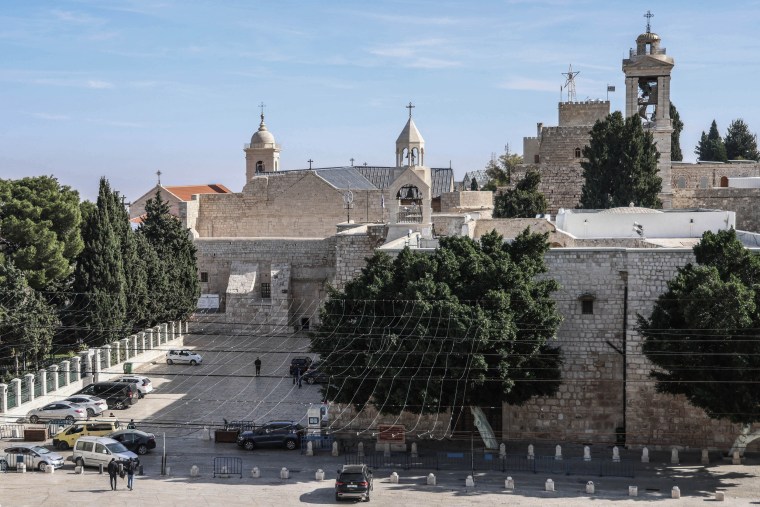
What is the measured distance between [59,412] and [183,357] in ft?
32.5

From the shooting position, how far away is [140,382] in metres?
40.2

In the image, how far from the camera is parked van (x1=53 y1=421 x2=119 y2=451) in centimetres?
3369

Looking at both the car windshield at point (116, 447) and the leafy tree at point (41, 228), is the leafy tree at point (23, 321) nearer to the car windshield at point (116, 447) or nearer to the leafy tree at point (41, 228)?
the leafy tree at point (41, 228)

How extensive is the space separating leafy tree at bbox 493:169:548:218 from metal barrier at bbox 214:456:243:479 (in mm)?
28412

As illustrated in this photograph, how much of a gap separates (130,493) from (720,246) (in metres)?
15.8

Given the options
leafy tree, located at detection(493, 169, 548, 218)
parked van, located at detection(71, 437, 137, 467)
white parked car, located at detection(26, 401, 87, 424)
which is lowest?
parked van, located at detection(71, 437, 137, 467)

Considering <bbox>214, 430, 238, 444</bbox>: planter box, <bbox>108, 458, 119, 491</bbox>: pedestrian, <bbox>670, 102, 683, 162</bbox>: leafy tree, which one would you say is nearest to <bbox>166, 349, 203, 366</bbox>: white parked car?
<bbox>214, 430, 238, 444</bbox>: planter box

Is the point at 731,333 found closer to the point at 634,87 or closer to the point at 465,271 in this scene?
the point at 465,271

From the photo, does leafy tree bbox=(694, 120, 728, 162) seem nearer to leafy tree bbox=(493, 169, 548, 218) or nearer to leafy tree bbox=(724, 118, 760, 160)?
leafy tree bbox=(724, 118, 760, 160)

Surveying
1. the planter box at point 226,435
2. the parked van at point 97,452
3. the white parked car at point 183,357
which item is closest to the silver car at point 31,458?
the parked van at point 97,452

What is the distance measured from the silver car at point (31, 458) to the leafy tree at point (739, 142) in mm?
71349

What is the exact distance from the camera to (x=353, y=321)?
1288 inches

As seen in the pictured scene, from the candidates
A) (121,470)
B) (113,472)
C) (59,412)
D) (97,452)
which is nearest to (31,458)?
(97,452)

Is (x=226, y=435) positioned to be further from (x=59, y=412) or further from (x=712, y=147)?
(x=712, y=147)
